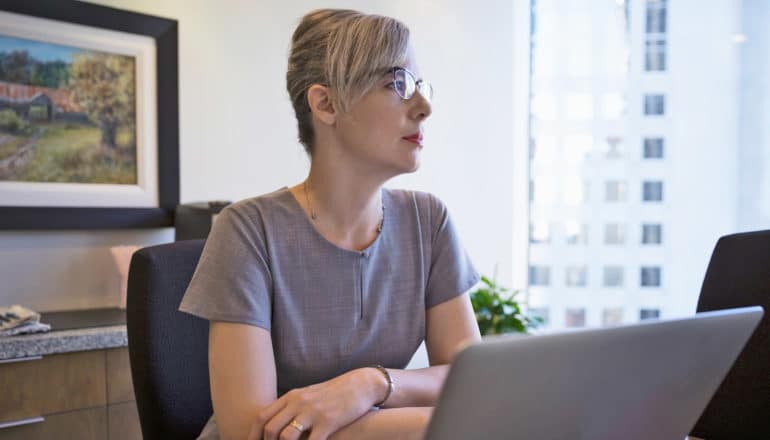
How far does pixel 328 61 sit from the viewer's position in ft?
3.93

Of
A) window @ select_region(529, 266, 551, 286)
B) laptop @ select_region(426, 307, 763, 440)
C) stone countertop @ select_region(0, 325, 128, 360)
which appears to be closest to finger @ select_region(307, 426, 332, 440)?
laptop @ select_region(426, 307, 763, 440)

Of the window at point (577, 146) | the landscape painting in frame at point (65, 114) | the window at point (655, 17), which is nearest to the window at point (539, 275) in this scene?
the window at point (577, 146)

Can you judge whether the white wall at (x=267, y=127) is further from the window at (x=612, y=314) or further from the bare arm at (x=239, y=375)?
the bare arm at (x=239, y=375)

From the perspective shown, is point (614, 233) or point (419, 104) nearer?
point (419, 104)

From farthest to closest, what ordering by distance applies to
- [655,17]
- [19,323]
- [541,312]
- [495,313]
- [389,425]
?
[541,312] → [655,17] → [495,313] → [19,323] → [389,425]

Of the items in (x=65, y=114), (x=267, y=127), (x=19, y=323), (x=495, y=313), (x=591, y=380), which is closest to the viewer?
(x=591, y=380)

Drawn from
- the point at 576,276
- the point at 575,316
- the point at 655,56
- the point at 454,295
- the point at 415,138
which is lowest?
the point at 575,316

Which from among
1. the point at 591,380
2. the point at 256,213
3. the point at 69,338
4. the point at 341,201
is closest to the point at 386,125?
the point at 341,201

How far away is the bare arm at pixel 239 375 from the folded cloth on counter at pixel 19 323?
1.18 metres

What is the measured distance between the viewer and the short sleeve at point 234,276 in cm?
108

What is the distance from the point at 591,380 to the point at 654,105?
3238mm

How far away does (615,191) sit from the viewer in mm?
3678

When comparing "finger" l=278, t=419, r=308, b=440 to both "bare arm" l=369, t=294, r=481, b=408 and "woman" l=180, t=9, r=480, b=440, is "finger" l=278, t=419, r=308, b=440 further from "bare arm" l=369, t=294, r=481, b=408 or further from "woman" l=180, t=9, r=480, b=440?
"bare arm" l=369, t=294, r=481, b=408

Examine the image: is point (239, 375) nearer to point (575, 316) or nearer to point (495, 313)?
point (495, 313)
